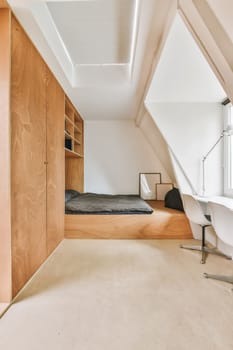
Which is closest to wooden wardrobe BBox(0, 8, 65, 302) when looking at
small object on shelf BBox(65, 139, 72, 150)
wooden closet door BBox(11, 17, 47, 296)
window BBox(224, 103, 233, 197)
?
wooden closet door BBox(11, 17, 47, 296)

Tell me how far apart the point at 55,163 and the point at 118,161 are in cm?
228

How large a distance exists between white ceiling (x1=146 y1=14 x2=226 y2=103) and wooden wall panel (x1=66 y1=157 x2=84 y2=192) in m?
2.12

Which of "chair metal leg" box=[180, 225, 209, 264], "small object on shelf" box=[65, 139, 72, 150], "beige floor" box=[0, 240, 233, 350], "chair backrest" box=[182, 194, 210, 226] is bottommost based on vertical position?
"beige floor" box=[0, 240, 233, 350]

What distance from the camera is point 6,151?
1543 millimetres

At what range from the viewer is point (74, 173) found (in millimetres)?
4613

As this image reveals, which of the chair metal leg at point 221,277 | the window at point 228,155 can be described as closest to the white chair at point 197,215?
the chair metal leg at point 221,277

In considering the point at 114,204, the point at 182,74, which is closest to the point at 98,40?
the point at 182,74

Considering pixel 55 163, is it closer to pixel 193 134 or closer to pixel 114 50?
pixel 114 50

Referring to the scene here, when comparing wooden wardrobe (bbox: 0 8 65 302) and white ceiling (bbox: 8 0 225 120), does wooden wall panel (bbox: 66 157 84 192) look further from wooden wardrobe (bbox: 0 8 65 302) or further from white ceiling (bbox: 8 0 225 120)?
wooden wardrobe (bbox: 0 8 65 302)

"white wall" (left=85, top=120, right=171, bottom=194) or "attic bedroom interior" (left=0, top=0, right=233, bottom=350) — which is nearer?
"attic bedroom interior" (left=0, top=0, right=233, bottom=350)

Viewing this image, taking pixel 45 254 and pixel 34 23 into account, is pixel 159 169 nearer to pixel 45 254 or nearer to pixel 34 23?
pixel 45 254

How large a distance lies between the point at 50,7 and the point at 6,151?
135 cm

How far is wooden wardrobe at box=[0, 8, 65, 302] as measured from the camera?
155 cm

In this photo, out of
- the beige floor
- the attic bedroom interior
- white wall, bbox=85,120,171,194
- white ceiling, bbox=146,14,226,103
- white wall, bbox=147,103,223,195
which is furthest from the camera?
white wall, bbox=85,120,171,194
